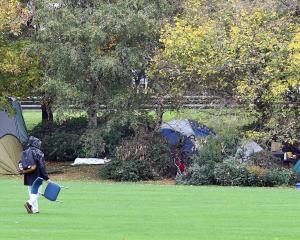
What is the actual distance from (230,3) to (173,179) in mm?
8128

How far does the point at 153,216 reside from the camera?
20.2 m

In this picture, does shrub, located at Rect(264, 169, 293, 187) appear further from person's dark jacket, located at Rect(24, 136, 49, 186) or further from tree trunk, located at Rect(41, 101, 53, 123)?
person's dark jacket, located at Rect(24, 136, 49, 186)

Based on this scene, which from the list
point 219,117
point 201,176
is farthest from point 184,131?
point 201,176

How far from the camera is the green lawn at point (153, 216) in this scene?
647 inches

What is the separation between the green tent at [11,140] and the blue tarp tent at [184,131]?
7040mm

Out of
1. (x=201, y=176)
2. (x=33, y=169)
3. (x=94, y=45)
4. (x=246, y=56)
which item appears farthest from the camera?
(x=94, y=45)

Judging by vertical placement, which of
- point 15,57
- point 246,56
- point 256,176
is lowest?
point 256,176

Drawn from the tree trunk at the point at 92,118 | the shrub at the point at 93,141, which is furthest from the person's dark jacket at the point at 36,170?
the tree trunk at the point at 92,118

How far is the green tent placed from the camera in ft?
139

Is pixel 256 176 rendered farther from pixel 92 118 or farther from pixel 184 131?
pixel 92 118

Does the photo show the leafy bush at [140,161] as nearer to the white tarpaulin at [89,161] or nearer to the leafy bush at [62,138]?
the white tarpaulin at [89,161]

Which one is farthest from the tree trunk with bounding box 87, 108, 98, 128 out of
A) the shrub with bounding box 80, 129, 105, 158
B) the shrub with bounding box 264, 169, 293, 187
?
the shrub with bounding box 264, 169, 293, 187

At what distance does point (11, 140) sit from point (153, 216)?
23.9 m

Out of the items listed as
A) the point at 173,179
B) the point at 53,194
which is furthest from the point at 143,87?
the point at 53,194
